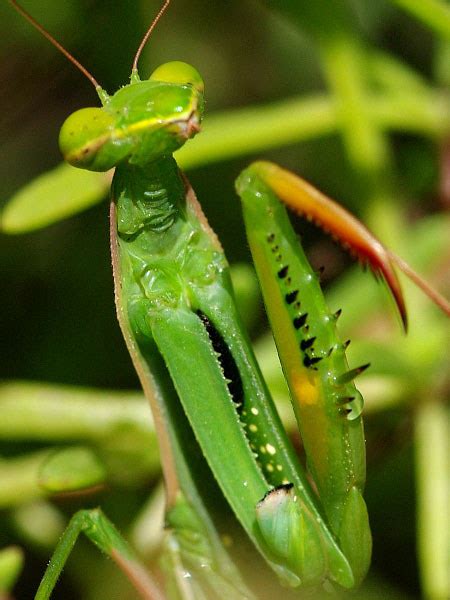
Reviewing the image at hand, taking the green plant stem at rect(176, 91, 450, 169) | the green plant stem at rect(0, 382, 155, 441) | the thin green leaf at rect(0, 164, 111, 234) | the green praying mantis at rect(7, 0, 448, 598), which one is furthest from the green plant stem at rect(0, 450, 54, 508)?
the green plant stem at rect(176, 91, 450, 169)

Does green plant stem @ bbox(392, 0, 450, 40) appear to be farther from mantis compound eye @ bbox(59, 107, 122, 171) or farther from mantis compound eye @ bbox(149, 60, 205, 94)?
mantis compound eye @ bbox(59, 107, 122, 171)

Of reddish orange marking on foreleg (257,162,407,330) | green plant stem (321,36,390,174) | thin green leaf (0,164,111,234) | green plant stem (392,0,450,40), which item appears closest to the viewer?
reddish orange marking on foreleg (257,162,407,330)

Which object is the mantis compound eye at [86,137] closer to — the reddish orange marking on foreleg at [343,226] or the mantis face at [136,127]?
the mantis face at [136,127]

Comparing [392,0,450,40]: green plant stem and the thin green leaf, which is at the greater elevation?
[392,0,450,40]: green plant stem

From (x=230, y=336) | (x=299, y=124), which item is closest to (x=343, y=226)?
(x=230, y=336)

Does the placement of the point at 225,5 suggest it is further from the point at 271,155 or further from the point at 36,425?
the point at 36,425

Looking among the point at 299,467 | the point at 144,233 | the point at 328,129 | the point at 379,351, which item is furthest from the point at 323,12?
the point at 299,467

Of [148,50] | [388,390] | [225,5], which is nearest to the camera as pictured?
[388,390]
